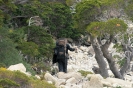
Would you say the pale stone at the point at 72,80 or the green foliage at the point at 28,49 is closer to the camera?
the pale stone at the point at 72,80

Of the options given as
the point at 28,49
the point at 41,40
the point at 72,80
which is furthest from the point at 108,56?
the point at 41,40

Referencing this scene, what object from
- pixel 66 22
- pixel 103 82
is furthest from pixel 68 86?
pixel 66 22

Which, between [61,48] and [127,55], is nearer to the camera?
[61,48]

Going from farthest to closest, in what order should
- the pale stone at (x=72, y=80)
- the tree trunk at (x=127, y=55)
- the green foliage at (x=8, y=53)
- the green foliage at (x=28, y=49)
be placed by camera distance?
the green foliage at (x=28, y=49) < the tree trunk at (x=127, y=55) < the green foliage at (x=8, y=53) < the pale stone at (x=72, y=80)

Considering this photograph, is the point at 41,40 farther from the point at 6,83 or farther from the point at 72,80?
the point at 6,83

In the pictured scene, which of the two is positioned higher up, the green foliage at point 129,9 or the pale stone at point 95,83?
the green foliage at point 129,9

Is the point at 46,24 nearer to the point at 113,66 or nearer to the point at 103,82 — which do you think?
the point at 113,66

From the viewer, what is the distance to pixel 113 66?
13555 millimetres

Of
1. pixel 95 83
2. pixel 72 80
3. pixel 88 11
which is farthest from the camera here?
pixel 88 11

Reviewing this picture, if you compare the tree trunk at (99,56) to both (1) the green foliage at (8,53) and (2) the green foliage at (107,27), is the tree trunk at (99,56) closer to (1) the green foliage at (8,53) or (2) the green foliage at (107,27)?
(2) the green foliage at (107,27)

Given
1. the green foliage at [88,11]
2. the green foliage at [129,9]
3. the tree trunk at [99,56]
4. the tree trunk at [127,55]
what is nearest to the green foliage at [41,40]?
the tree trunk at [99,56]

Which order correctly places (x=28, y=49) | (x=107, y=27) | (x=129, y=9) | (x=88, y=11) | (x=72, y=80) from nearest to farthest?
1. (x=72, y=80)
2. (x=107, y=27)
3. (x=88, y=11)
4. (x=129, y=9)
5. (x=28, y=49)

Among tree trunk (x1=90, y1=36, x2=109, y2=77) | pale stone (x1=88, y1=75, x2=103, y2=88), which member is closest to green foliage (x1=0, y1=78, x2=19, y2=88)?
pale stone (x1=88, y1=75, x2=103, y2=88)

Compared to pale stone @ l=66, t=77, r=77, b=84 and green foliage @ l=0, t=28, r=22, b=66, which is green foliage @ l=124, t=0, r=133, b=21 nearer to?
pale stone @ l=66, t=77, r=77, b=84
